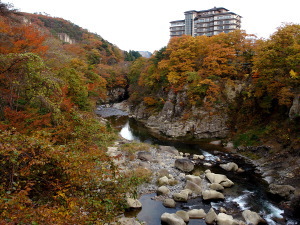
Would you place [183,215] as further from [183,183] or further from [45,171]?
[45,171]

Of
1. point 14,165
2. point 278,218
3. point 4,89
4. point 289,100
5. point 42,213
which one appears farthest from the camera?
point 289,100

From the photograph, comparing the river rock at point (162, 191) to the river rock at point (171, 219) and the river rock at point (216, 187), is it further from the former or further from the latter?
the river rock at point (216, 187)

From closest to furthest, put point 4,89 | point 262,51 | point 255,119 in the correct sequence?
point 4,89 < point 262,51 < point 255,119

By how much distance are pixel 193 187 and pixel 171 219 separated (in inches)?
159

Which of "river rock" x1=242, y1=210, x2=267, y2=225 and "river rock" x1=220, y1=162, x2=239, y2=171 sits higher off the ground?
"river rock" x1=220, y1=162, x2=239, y2=171

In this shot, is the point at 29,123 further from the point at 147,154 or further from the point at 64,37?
the point at 64,37

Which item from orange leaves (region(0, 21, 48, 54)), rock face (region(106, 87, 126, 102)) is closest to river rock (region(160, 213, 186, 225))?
orange leaves (region(0, 21, 48, 54))

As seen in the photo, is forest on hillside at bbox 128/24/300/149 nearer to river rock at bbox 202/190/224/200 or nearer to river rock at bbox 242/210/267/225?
river rock at bbox 202/190/224/200

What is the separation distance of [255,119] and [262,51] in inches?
289

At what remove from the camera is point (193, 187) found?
14641mm

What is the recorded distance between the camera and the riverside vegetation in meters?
5.91

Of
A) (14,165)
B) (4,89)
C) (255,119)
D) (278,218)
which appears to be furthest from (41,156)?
(255,119)

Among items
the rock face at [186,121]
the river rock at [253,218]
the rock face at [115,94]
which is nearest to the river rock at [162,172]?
the river rock at [253,218]

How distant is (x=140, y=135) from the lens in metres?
30.6
